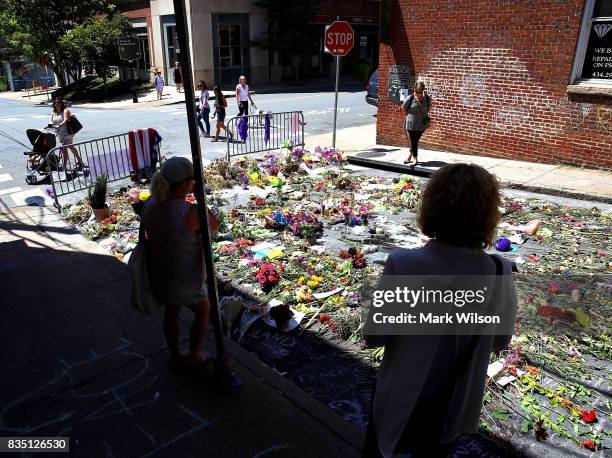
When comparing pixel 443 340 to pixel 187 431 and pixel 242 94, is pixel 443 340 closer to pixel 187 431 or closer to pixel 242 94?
pixel 187 431

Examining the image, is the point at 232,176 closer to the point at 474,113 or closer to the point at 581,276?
the point at 474,113

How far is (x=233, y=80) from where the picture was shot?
105 ft

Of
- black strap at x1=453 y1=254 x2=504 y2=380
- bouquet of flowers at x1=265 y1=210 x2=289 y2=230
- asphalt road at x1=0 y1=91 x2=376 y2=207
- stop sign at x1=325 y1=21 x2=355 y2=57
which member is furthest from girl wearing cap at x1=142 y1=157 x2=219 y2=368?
stop sign at x1=325 y1=21 x2=355 y2=57

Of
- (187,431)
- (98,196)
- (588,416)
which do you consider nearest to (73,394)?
(187,431)

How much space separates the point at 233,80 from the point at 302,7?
645 centimetres

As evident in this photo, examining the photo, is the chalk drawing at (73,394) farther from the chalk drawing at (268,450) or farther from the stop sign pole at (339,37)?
the stop sign pole at (339,37)

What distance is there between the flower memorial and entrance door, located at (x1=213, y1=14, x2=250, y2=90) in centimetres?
2266

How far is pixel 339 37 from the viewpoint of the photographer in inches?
475

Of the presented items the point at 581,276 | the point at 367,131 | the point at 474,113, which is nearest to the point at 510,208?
the point at 581,276

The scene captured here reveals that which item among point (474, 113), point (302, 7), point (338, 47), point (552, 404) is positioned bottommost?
point (552, 404)

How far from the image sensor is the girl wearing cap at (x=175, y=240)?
3312 millimetres

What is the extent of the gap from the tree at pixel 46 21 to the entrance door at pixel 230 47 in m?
7.61

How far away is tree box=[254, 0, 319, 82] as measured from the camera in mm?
31219

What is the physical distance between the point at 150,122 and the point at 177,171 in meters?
16.7
